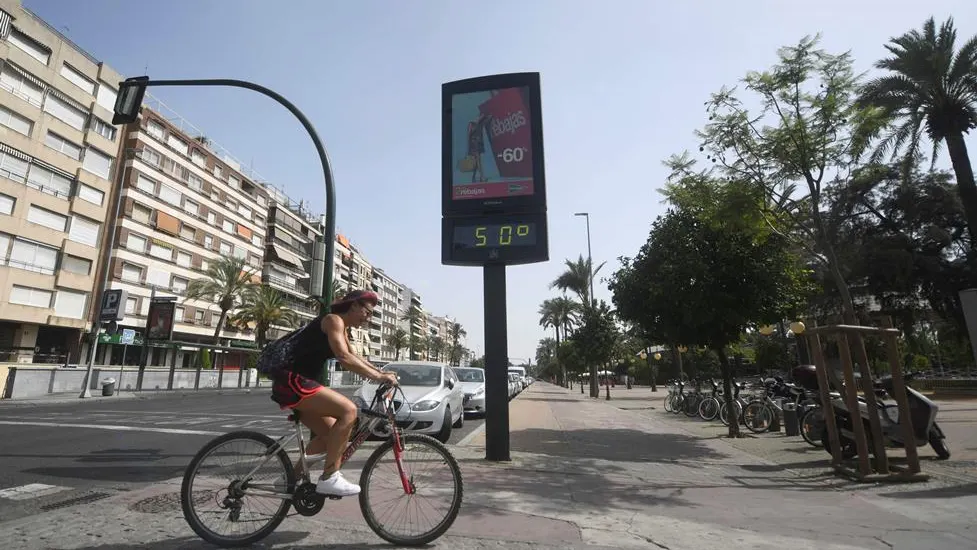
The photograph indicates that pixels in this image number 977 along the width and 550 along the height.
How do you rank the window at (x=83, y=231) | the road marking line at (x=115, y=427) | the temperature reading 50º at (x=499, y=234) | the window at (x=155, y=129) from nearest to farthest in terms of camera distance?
1. the temperature reading 50º at (x=499, y=234)
2. the road marking line at (x=115, y=427)
3. the window at (x=83, y=231)
4. the window at (x=155, y=129)

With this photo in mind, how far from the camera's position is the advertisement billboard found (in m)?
7.54

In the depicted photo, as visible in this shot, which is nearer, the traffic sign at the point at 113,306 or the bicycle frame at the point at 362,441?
the bicycle frame at the point at 362,441

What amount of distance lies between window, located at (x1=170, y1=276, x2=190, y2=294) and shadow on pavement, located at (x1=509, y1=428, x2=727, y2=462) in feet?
137

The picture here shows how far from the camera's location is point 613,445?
9.58 meters

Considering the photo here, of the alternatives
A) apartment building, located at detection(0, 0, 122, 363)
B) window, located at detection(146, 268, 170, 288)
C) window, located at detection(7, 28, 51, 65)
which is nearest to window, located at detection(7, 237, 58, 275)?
apartment building, located at detection(0, 0, 122, 363)

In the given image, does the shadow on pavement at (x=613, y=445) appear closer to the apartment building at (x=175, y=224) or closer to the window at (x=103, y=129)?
the apartment building at (x=175, y=224)

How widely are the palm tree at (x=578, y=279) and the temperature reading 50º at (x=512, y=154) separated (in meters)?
30.2

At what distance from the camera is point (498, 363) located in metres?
7.17

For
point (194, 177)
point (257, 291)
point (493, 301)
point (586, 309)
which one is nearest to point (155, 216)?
point (194, 177)

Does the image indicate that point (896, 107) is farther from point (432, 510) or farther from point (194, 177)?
point (194, 177)

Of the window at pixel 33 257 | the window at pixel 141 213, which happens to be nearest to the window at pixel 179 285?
the window at pixel 141 213

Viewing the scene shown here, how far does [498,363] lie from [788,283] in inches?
284

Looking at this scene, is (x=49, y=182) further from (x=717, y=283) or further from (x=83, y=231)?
(x=717, y=283)

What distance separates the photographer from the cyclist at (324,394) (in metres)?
3.32
